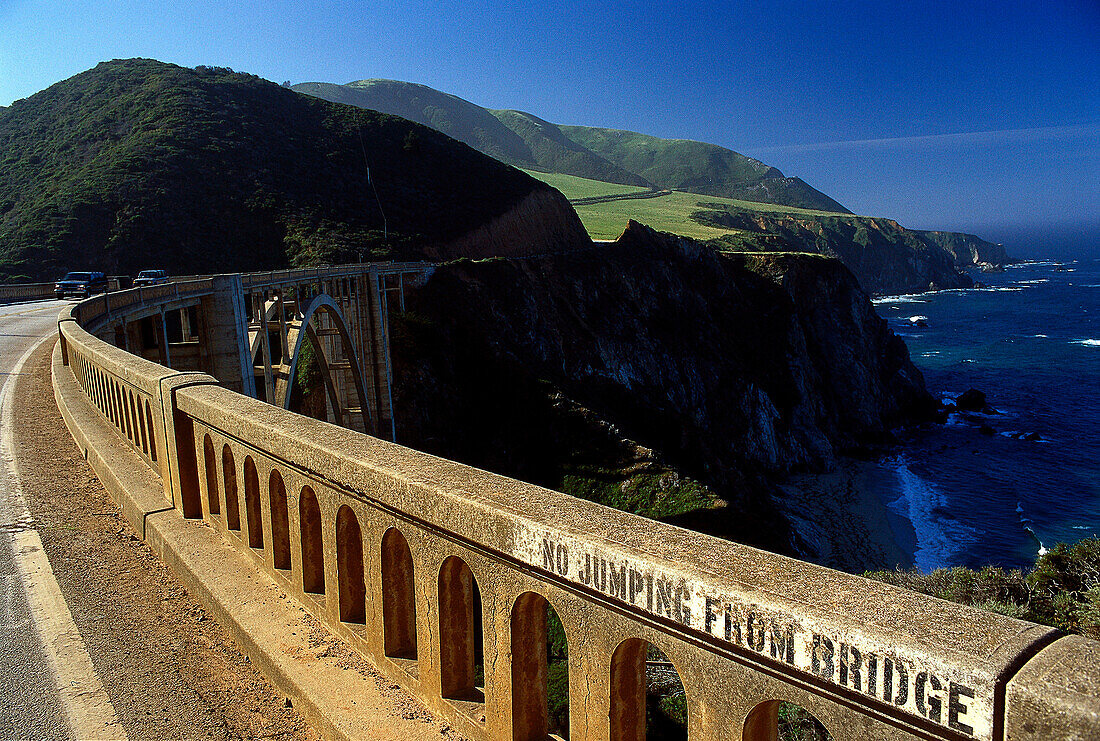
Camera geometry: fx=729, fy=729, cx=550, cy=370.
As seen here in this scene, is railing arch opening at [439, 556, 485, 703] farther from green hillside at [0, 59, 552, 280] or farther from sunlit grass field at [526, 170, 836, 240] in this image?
sunlit grass field at [526, 170, 836, 240]

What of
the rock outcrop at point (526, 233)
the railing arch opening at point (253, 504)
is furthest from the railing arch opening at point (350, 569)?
the rock outcrop at point (526, 233)

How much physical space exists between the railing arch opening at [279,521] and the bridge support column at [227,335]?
16.2m

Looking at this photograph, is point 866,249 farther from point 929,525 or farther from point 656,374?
point 929,525

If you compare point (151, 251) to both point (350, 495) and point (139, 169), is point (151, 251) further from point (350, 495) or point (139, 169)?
point (350, 495)

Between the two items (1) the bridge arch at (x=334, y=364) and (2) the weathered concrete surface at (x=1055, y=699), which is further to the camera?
(1) the bridge arch at (x=334, y=364)

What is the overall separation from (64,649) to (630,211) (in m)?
126

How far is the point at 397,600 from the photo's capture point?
133 inches

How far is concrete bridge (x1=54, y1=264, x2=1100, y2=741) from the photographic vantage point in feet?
5.43

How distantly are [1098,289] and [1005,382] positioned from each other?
103567 mm

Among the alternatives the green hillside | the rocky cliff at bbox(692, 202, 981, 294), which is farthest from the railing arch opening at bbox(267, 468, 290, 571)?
the rocky cliff at bbox(692, 202, 981, 294)

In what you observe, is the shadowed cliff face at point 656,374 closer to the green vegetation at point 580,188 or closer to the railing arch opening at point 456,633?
the railing arch opening at point 456,633

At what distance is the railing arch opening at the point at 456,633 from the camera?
2.96 meters

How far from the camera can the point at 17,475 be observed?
7320 mm

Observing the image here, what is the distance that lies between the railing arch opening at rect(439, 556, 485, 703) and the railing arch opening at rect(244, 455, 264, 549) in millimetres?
1882
